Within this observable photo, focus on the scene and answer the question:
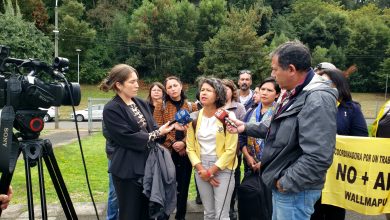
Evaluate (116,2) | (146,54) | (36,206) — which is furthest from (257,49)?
(36,206)

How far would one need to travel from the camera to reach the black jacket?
10.8ft

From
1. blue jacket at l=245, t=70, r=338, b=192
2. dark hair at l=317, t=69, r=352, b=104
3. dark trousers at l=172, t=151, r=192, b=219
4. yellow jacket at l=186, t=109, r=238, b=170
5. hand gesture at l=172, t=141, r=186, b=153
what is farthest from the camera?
dark trousers at l=172, t=151, r=192, b=219

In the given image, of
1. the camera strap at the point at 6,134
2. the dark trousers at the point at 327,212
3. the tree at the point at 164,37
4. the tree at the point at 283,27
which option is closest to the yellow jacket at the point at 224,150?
the dark trousers at the point at 327,212

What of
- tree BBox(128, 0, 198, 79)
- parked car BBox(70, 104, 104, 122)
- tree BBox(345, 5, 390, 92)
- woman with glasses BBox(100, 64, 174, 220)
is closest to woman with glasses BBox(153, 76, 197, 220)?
woman with glasses BBox(100, 64, 174, 220)

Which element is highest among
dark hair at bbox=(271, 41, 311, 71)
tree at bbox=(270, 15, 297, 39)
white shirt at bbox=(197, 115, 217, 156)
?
tree at bbox=(270, 15, 297, 39)

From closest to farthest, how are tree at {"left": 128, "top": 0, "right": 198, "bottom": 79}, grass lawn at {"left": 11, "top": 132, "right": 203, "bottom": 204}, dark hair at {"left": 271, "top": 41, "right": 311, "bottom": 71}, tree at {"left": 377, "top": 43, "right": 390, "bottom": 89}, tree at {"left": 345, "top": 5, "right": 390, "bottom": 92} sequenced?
dark hair at {"left": 271, "top": 41, "right": 311, "bottom": 71} → grass lawn at {"left": 11, "top": 132, "right": 203, "bottom": 204} → tree at {"left": 128, "top": 0, "right": 198, "bottom": 79} → tree at {"left": 377, "top": 43, "right": 390, "bottom": 89} → tree at {"left": 345, "top": 5, "right": 390, "bottom": 92}

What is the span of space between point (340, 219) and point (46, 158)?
2.83 metres

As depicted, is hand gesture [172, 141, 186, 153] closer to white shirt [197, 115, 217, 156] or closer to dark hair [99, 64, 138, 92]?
white shirt [197, 115, 217, 156]

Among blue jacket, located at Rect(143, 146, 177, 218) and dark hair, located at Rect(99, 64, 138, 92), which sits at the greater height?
dark hair, located at Rect(99, 64, 138, 92)

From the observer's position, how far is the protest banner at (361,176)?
344cm

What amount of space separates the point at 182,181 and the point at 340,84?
2098 mm

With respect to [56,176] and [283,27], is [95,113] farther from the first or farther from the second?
[283,27]

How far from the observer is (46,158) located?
260 cm

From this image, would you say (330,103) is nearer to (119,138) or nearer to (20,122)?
(119,138)
